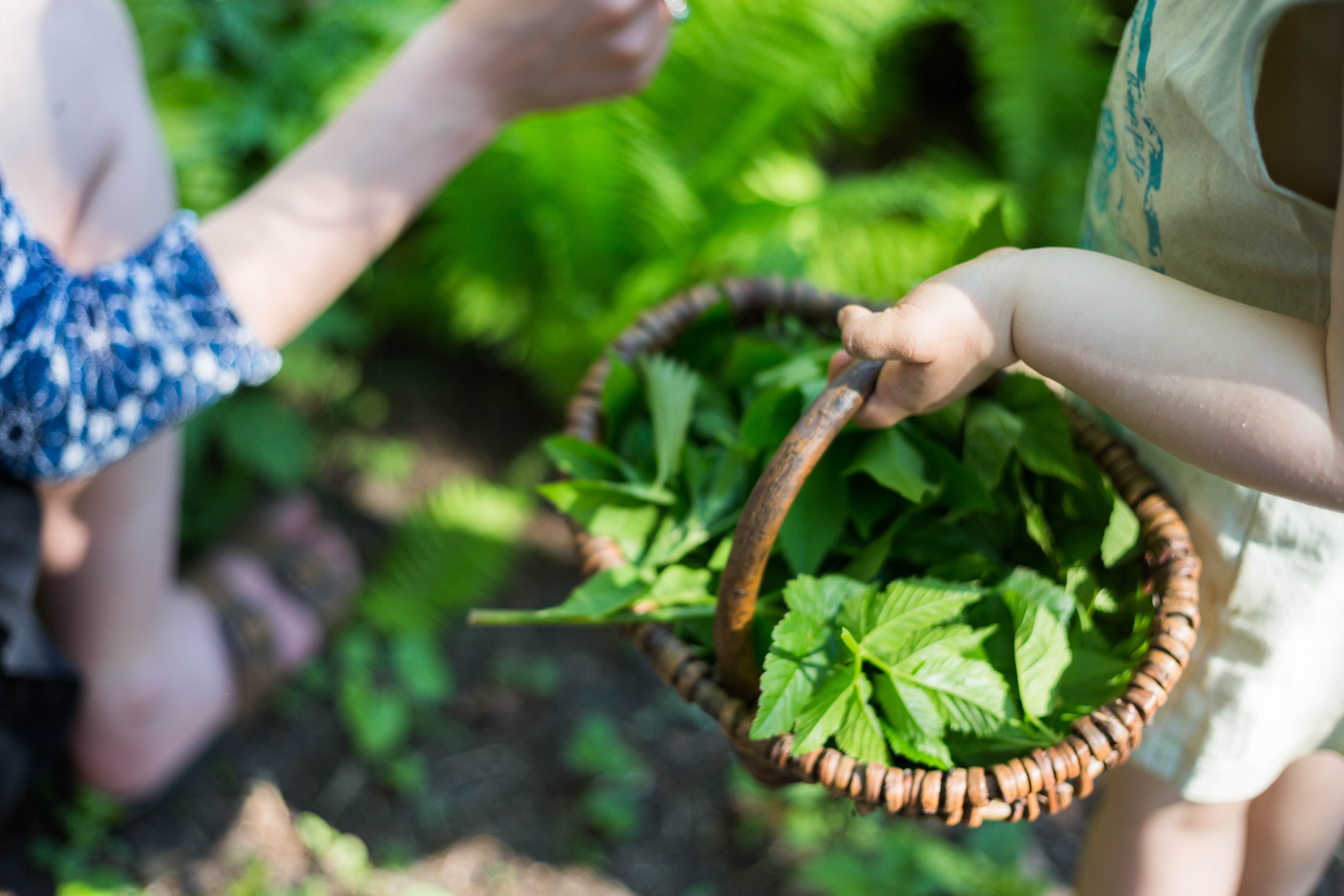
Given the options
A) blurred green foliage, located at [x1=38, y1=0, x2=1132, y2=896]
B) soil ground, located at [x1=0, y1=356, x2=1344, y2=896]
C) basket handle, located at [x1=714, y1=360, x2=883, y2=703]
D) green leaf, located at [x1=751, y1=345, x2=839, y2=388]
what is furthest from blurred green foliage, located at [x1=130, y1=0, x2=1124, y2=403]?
basket handle, located at [x1=714, y1=360, x2=883, y2=703]

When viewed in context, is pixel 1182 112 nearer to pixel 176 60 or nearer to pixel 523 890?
pixel 523 890

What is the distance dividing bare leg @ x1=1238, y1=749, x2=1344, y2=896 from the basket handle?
536 millimetres

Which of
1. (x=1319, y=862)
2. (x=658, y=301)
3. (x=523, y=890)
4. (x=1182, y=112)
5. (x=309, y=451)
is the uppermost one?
(x=1182, y=112)

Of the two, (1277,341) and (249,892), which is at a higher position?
(1277,341)

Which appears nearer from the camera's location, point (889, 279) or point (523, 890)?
point (523, 890)

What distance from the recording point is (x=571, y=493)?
73 cm

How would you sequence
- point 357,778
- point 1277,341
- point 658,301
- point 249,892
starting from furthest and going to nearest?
point 658,301 < point 357,778 < point 249,892 < point 1277,341

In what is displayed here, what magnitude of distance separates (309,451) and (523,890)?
34.2 inches

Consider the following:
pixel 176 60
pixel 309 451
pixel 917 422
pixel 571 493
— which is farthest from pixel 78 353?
pixel 176 60

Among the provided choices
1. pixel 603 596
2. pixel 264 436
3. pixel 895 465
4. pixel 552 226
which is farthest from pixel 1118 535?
pixel 264 436

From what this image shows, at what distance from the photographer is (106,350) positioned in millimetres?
801

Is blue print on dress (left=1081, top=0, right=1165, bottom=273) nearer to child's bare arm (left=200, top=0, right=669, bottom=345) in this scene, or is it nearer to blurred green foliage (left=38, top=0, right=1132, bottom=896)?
child's bare arm (left=200, top=0, right=669, bottom=345)

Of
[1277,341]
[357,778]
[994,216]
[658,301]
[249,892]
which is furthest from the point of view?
[658,301]

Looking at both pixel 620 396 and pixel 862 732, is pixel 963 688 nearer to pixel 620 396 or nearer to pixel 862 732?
pixel 862 732
